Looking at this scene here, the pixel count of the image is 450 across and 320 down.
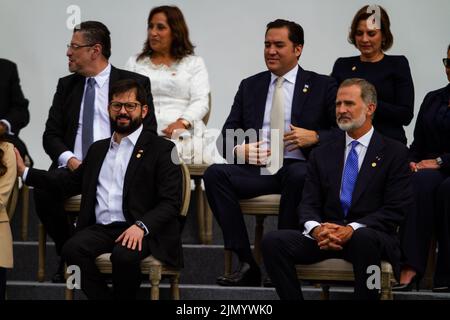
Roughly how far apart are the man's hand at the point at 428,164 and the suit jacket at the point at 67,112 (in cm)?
149

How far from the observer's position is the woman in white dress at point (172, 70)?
822 cm

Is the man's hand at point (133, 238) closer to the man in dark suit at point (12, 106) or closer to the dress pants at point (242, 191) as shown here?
the dress pants at point (242, 191)

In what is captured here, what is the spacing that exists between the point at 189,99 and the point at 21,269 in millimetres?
1413

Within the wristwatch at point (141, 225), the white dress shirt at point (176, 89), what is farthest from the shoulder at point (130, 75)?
the wristwatch at point (141, 225)

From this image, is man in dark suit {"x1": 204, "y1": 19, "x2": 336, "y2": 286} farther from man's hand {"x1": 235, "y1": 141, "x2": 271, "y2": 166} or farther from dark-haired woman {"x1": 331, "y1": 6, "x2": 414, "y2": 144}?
dark-haired woman {"x1": 331, "y1": 6, "x2": 414, "y2": 144}

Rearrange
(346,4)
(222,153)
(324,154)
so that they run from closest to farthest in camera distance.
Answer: (324,154)
(222,153)
(346,4)

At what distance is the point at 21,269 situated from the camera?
798 centimetres

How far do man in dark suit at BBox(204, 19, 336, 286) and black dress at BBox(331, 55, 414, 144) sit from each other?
0.26 meters

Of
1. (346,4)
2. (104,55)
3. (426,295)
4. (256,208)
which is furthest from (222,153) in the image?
(346,4)

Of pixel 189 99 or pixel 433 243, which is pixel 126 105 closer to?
pixel 189 99

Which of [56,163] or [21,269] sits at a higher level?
[56,163]

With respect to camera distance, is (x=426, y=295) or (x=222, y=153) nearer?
(x=426, y=295)

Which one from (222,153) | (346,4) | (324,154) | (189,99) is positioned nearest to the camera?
(324,154)

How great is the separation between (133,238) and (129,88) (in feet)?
2.73
